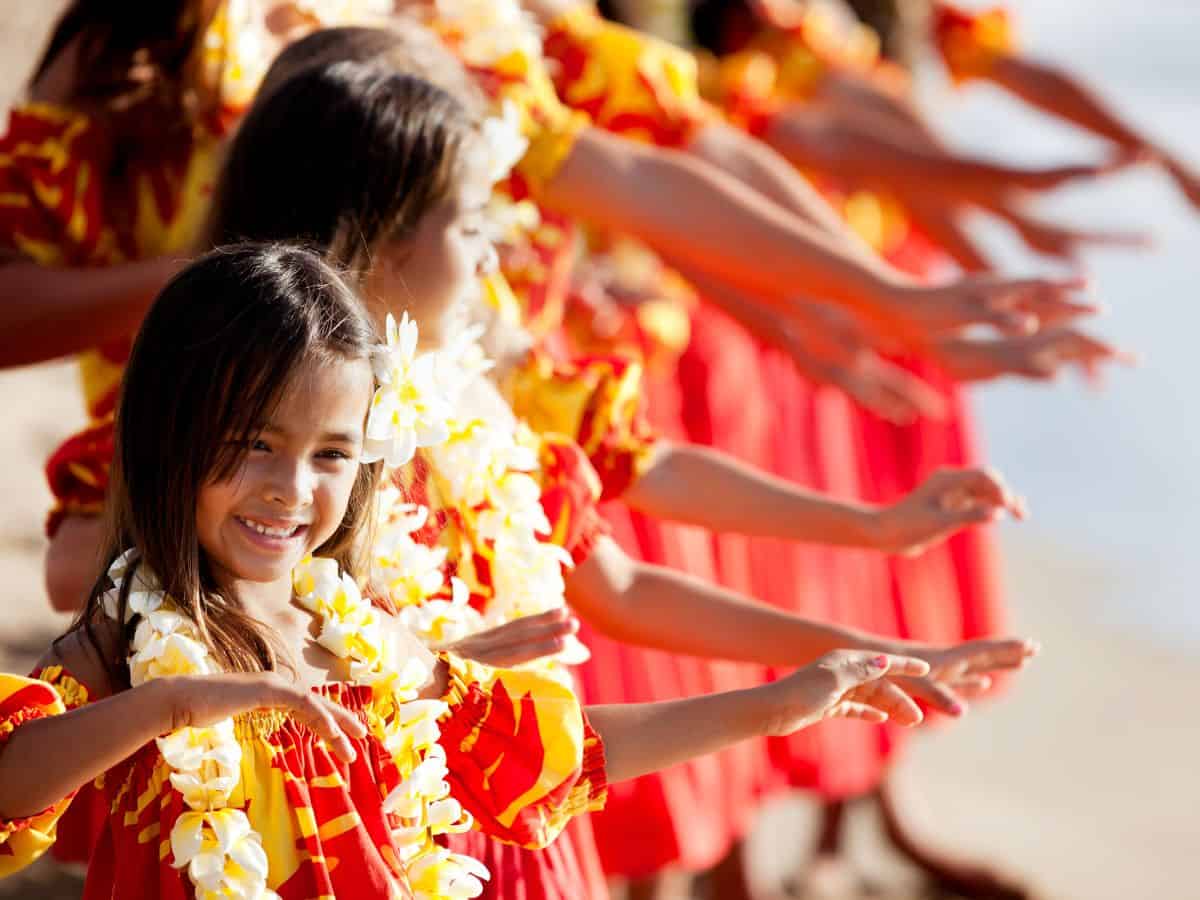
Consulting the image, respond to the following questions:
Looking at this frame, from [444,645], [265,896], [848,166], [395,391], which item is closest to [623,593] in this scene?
[444,645]

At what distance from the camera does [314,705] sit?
4.99 ft

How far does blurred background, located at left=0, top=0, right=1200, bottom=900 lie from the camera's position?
14.2 ft

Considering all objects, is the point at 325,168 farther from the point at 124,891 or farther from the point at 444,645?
the point at 124,891

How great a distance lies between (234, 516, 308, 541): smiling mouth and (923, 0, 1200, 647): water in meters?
3.70

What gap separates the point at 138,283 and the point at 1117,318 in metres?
10.6

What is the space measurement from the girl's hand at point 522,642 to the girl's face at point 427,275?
1.24 feet

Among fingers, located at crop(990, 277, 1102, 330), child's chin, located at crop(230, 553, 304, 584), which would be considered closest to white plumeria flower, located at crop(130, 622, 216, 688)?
child's chin, located at crop(230, 553, 304, 584)

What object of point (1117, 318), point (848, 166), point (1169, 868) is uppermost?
point (848, 166)

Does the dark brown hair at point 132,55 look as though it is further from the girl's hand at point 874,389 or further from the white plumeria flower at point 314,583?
the girl's hand at point 874,389

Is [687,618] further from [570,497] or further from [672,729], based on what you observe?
[672,729]

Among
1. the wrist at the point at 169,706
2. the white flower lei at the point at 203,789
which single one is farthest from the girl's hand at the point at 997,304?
the wrist at the point at 169,706

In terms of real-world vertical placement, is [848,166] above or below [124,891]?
above

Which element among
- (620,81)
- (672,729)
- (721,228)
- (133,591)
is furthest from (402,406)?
(620,81)

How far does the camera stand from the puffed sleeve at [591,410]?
2.50 meters
